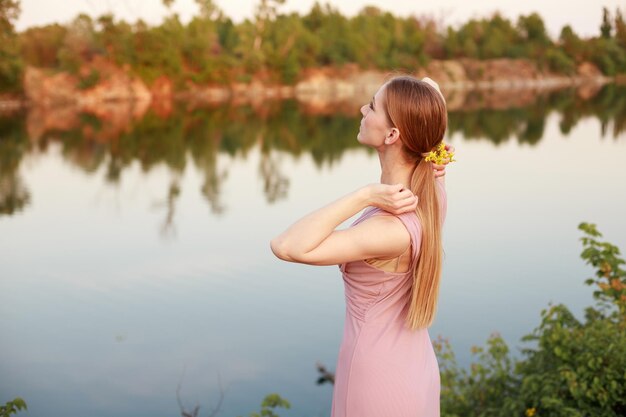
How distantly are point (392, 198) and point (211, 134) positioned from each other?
72.9 feet

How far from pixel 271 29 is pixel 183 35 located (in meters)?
7.89

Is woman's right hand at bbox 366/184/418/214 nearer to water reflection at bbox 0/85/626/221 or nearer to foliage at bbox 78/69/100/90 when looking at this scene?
water reflection at bbox 0/85/626/221

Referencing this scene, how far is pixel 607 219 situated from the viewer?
1130 centimetres

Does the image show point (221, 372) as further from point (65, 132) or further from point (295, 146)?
point (65, 132)

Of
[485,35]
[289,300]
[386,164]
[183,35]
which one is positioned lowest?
[289,300]

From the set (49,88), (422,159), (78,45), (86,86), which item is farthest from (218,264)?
(78,45)

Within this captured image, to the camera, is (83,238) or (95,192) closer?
(83,238)

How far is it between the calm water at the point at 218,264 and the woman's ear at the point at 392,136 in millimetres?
4087

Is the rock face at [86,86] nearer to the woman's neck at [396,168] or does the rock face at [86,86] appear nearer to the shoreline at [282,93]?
the shoreline at [282,93]

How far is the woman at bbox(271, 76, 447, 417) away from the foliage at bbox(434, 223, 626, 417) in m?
1.70

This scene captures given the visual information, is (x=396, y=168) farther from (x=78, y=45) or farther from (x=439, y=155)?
(x=78, y=45)

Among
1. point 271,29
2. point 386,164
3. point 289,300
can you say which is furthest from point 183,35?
point 386,164

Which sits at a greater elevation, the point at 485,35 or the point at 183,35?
the point at 485,35

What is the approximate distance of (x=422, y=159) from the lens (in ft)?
5.81
